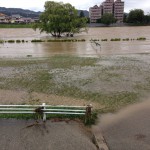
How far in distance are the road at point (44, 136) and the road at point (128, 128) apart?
0.63 metres

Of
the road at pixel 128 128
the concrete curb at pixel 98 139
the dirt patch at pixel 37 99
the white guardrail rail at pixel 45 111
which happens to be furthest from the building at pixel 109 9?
the concrete curb at pixel 98 139

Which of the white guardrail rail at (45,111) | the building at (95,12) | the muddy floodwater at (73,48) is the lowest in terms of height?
the muddy floodwater at (73,48)

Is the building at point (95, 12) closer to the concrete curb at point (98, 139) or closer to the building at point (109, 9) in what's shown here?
the building at point (109, 9)

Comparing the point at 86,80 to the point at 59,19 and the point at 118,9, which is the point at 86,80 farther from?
the point at 118,9

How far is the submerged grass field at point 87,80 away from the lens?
435 inches

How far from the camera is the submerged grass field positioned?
1105cm

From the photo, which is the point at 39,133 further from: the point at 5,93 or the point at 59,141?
the point at 5,93

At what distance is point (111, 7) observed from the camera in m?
149

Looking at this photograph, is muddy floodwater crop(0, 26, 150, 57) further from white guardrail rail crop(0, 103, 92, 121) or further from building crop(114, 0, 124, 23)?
building crop(114, 0, 124, 23)

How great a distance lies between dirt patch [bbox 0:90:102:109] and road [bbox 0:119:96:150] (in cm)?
227

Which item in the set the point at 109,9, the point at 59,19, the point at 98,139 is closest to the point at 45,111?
the point at 98,139

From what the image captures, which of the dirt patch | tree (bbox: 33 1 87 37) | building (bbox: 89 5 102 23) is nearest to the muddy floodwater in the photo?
tree (bbox: 33 1 87 37)

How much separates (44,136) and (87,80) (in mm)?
6969

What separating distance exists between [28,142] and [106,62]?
13.3 m
